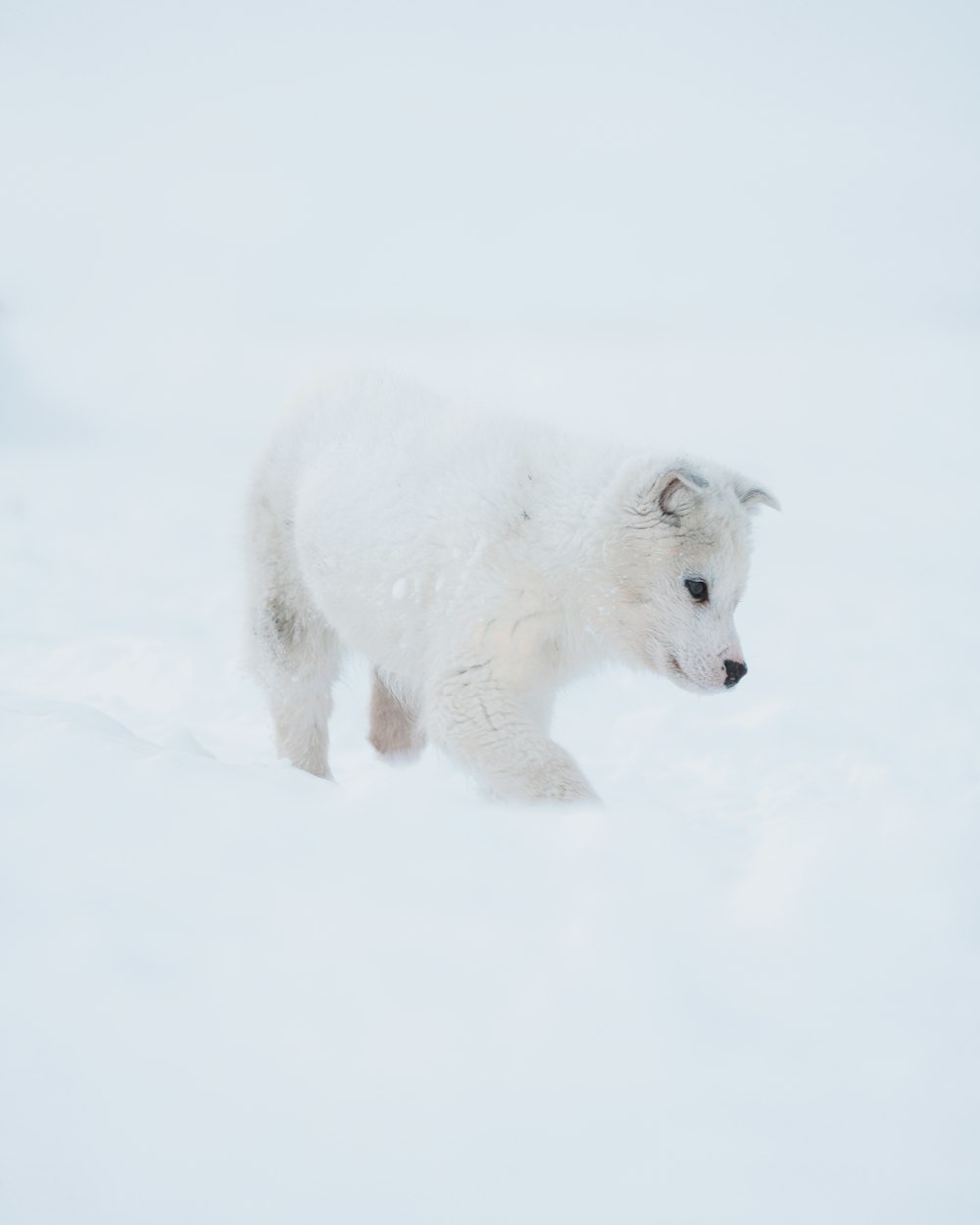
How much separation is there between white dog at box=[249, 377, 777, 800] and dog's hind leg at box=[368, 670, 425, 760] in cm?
110

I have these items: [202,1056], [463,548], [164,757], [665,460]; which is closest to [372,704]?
[463,548]

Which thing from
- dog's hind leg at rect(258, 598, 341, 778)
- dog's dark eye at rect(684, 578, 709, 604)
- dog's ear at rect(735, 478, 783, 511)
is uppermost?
dog's ear at rect(735, 478, 783, 511)

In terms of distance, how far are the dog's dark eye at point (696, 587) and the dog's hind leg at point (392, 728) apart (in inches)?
90.2

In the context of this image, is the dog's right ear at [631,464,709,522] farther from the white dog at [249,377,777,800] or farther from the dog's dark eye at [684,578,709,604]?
the dog's dark eye at [684,578,709,604]

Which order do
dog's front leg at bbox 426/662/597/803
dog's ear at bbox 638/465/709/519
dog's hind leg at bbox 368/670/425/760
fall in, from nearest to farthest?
dog's front leg at bbox 426/662/597/803
dog's ear at bbox 638/465/709/519
dog's hind leg at bbox 368/670/425/760

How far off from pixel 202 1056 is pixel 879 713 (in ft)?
24.8

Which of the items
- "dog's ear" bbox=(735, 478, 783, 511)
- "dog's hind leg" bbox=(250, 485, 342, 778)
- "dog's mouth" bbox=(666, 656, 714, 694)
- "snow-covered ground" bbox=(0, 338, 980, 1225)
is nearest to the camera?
"snow-covered ground" bbox=(0, 338, 980, 1225)

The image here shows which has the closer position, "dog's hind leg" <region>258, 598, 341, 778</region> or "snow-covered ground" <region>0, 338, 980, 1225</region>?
"snow-covered ground" <region>0, 338, 980, 1225</region>

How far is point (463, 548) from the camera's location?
14.9 ft

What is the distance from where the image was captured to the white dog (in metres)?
4.42

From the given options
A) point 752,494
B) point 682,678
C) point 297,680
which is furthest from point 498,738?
point 297,680

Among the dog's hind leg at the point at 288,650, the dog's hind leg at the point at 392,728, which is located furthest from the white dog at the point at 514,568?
the dog's hind leg at the point at 392,728

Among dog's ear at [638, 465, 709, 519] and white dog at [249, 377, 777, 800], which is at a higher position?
dog's ear at [638, 465, 709, 519]

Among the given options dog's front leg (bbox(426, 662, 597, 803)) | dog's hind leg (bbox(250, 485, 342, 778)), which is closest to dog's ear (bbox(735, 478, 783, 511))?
dog's front leg (bbox(426, 662, 597, 803))
